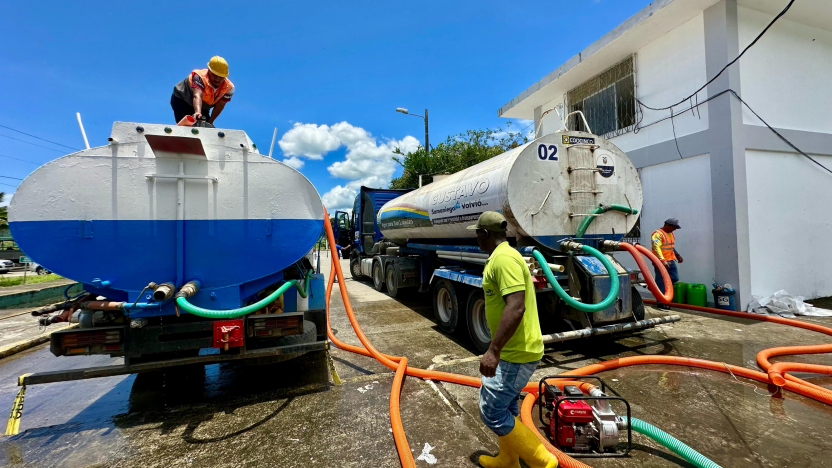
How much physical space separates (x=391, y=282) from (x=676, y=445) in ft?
22.9

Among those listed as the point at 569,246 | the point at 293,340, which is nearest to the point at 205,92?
the point at 293,340

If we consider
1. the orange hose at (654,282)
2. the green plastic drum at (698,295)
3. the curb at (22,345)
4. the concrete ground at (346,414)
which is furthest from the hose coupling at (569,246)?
the curb at (22,345)

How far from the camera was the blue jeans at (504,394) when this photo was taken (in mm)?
2248

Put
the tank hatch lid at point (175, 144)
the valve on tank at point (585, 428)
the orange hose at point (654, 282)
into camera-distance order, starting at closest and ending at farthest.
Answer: the valve on tank at point (585, 428) < the tank hatch lid at point (175, 144) < the orange hose at point (654, 282)

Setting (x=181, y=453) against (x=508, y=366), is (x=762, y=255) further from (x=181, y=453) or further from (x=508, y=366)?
(x=181, y=453)

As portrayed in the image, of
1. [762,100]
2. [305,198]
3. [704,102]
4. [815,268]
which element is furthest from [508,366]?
[815,268]

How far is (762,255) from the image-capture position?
6996 millimetres

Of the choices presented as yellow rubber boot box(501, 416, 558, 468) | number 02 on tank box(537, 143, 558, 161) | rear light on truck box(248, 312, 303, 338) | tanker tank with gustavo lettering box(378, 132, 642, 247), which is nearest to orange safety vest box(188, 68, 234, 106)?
rear light on truck box(248, 312, 303, 338)

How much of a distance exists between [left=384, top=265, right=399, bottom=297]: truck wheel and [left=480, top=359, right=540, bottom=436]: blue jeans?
590 centimetres

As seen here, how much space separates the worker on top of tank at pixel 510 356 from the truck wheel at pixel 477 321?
2.43 metres

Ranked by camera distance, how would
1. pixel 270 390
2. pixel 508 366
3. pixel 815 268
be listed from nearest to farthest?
pixel 508 366 → pixel 270 390 → pixel 815 268

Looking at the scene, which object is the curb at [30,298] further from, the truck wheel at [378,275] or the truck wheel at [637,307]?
the truck wheel at [637,307]

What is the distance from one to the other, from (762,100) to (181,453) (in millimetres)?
10509

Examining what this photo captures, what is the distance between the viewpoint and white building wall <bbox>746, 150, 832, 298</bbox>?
22.8 feet
